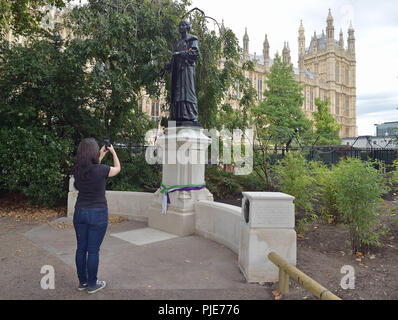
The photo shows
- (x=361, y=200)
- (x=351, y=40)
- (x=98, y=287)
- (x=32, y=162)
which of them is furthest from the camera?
(x=351, y=40)

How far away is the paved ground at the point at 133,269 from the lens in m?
3.34

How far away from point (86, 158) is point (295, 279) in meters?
2.51

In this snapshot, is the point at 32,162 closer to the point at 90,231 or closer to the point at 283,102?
the point at 90,231

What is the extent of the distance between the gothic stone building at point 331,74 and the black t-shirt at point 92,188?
70.8 m

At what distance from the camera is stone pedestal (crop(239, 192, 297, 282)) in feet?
12.0

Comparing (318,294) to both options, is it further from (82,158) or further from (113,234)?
(113,234)

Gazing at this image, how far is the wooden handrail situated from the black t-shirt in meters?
2.06

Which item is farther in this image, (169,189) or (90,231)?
(169,189)

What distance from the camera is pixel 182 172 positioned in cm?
596

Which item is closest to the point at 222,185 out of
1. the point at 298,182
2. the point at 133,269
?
the point at 298,182

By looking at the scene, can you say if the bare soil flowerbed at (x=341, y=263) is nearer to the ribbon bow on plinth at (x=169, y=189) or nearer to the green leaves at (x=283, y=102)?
the ribbon bow on plinth at (x=169, y=189)

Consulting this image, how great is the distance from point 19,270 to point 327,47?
3565 inches

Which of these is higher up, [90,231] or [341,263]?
[90,231]

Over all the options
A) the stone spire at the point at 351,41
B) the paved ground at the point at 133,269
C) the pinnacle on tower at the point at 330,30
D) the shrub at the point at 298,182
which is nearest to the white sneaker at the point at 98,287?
the paved ground at the point at 133,269
